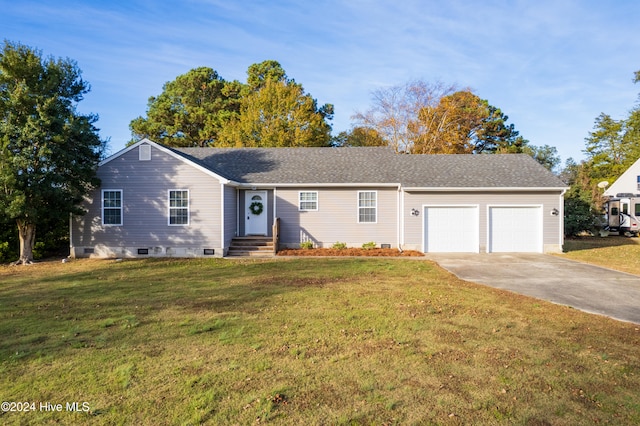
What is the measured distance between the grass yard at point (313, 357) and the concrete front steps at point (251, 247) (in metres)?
6.08

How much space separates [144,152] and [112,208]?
2.64 meters

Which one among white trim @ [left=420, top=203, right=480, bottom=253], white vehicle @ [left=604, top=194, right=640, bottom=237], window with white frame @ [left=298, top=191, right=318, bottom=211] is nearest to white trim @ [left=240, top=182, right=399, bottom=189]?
window with white frame @ [left=298, top=191, right=318, bottom=211]

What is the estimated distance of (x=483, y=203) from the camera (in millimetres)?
15125

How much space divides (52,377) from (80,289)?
17.3ft

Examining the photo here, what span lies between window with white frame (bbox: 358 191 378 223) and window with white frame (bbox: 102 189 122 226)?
9.99 m

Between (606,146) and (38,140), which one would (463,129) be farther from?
(38,140)

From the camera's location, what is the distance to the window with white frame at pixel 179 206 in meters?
14.2

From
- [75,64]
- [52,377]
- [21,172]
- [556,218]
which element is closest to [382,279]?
[52,377]

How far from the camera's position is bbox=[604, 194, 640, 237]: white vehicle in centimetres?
2214

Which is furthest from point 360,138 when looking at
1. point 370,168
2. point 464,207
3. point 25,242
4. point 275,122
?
point 25,242

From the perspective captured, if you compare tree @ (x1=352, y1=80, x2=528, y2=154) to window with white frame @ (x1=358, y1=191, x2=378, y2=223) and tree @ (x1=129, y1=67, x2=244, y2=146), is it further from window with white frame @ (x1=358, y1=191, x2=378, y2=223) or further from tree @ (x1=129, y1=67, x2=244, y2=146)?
window with white frame @ (x1=358, y1=191, x2=378, y2=223)

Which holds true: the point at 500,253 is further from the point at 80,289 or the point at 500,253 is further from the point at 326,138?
the point at 326,138

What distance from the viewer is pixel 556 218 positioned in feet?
49.5

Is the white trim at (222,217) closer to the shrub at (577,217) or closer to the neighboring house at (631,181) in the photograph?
the shrub at (577,217)
